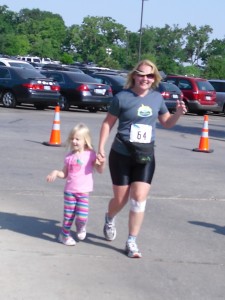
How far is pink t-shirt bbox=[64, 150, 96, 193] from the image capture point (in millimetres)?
7367

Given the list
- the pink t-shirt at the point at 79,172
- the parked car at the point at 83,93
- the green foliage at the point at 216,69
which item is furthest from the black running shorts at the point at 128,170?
the green foliage at the point at 216,69

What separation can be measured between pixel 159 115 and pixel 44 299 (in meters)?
2.35

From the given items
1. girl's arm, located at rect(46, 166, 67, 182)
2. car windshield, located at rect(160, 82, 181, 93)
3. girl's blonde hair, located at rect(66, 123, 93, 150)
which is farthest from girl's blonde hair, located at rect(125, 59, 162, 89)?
car windshield, located at rect(160, 82, 181, 93)

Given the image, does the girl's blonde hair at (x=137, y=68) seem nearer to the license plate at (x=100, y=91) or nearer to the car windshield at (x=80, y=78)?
the license plate at (x=100, y=91)

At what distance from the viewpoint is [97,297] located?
5.99 metres

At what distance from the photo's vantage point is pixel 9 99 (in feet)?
89.6

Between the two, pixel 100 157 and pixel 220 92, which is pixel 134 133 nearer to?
pixel 100 157

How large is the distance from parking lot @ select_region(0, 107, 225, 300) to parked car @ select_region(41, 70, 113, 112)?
14.8 metres

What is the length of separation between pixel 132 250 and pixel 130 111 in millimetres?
1307

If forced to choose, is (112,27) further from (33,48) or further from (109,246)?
(109,246)

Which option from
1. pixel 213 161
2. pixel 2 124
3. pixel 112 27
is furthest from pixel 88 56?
pixel 213 161

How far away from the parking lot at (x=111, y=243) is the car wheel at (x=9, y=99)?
13500 millimetres

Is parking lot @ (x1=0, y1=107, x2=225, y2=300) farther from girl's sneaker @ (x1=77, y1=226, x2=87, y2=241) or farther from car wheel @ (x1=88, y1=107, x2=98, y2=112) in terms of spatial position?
car wheel @ (x1=88, y1=107, x2=98, y2=112)

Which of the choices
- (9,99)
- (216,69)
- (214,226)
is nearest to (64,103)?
(9,99)
